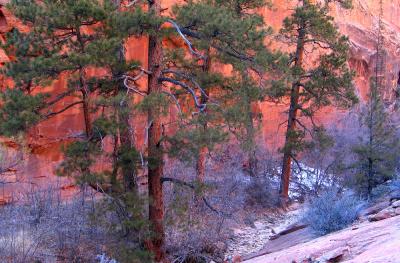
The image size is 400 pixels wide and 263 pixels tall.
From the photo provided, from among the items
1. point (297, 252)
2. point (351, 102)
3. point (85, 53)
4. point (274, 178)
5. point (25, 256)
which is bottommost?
point (274, 178)

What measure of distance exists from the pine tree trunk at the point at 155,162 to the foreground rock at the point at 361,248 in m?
3.46

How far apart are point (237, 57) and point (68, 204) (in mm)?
7346

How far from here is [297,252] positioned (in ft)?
29.1

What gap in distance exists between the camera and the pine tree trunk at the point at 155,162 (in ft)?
37.2

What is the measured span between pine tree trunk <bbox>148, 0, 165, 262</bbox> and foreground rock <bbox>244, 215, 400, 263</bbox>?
3463 millimetres

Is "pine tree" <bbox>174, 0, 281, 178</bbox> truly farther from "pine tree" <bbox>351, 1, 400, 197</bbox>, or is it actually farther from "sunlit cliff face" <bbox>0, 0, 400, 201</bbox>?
"pine tree" <bbox>351, 1, 400, 197</bbox>

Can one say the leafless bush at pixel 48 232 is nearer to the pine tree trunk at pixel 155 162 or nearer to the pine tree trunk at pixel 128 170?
the pine tree trunk at pixel 128 170

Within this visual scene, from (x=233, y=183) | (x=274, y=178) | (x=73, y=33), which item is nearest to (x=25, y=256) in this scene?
(x=73, y=33)

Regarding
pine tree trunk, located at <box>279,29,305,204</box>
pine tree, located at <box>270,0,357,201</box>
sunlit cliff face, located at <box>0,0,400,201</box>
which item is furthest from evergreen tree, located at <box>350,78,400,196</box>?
sunlit cliff face, located at <box>0,0,400,201</box>

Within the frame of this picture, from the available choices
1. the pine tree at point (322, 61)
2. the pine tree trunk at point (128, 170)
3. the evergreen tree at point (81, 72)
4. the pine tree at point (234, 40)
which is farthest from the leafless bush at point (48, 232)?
the pine tree at point (322, 61)

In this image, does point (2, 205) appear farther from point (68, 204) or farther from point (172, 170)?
point (172, 170)

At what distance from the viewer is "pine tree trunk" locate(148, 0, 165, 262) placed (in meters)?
11.4

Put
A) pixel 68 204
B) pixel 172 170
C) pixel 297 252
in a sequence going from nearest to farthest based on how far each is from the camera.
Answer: pixel 297 252, pixel 68 204, pixel 172 170

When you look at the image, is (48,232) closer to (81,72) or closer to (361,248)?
(81,72)
